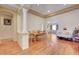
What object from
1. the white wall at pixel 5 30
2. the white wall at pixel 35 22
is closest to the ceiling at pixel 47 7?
the white wall at pixel 35 22

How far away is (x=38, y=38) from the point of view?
263cm

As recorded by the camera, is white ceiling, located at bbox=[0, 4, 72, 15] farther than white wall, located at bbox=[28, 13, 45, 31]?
No

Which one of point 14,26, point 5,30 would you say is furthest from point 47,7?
point 5,30

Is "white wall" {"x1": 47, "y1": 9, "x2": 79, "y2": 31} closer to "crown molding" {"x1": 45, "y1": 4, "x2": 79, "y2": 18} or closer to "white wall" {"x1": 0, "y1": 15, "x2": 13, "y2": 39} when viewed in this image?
"crown molding" {"x1": 45, "y1": 4, "x2": 79, "y2": 18}

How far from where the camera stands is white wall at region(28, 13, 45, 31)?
253 centimetres

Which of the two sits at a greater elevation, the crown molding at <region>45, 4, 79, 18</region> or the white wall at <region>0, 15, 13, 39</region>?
the crown molding at <region>45, 4, 79, 18</region>

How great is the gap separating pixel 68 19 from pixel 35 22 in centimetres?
74

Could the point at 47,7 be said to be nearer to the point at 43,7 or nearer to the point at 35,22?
the point at 43,7

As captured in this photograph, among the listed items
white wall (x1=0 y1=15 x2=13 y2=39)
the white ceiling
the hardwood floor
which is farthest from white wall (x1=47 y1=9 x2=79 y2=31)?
white wall (x1=0 y1=15 x2=13 y2=39)

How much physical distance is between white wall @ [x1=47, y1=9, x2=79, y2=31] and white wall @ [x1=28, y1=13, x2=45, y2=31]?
0.20 metres

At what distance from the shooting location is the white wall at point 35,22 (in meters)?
2.53

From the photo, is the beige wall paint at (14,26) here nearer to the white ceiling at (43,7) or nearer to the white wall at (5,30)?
the white wall at (5,30)

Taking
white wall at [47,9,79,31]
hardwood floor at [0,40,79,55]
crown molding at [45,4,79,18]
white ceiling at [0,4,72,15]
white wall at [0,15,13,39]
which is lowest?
hardwood floor at [0,40,79,55]
